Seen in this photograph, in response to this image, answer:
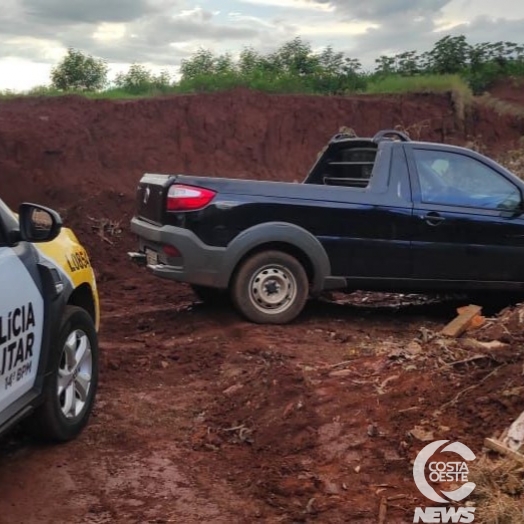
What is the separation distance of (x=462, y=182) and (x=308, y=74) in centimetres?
1299

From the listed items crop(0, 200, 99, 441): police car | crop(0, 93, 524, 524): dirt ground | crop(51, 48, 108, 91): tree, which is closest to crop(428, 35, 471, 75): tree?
crop(51, 48, 108, 91): tree

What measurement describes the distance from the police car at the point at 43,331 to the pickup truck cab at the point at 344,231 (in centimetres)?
245

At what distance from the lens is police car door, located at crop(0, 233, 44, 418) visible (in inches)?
160

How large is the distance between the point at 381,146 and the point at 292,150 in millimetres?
9686

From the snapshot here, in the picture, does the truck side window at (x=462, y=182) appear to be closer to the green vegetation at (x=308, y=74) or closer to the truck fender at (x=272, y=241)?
the truck fender at (x=272, y=241)

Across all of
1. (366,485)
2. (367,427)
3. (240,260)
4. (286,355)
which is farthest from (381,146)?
(366,485)

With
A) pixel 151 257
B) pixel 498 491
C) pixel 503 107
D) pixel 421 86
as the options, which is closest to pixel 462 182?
pixel 151 257

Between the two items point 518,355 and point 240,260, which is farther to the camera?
point 240,260

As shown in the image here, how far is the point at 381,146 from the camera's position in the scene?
8391 millimetres

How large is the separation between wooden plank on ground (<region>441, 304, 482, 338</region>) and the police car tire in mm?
2865

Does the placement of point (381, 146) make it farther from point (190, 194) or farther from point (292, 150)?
point (292, 150)

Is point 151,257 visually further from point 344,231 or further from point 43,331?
point 43,331

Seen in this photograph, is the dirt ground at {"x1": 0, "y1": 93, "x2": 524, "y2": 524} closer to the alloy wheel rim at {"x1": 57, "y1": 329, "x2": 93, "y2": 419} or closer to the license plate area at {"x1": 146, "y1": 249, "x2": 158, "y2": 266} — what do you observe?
the alloy wheel rim at {"x1": 57, "y1": 329, "x2": 93, "y2": 419}

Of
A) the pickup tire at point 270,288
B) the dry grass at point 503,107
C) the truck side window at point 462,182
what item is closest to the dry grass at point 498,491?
the pickup tire at point 270,288
